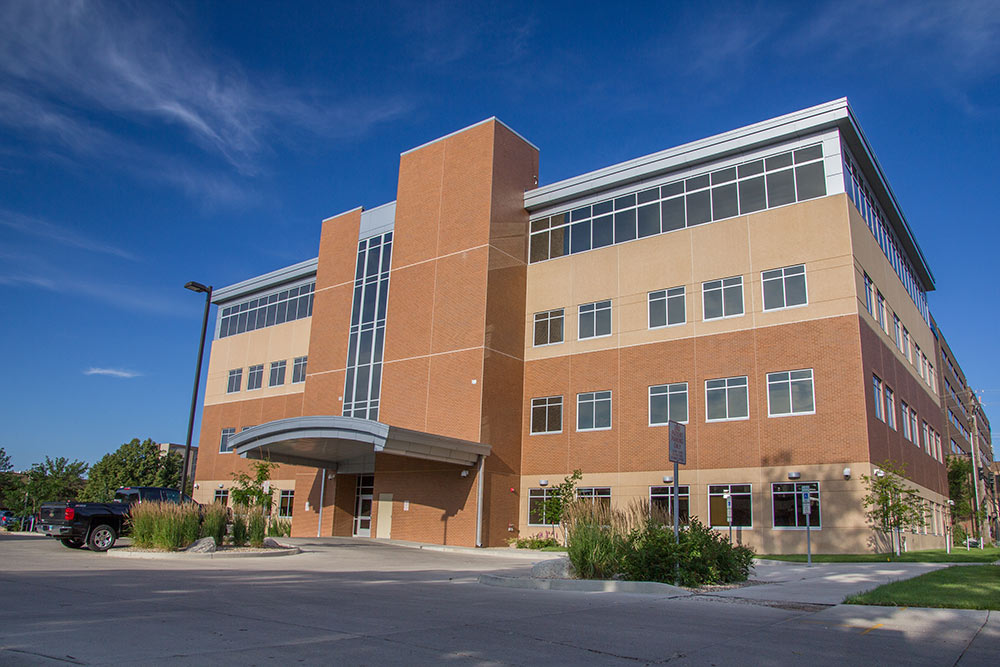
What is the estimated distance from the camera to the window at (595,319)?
32250 millimetres

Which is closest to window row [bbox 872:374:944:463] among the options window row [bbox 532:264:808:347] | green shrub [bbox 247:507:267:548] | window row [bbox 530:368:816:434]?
window row [bbox 530:368:816:434]

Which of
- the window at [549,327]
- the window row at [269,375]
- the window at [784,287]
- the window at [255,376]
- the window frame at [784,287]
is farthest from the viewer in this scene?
the window at [255,376]

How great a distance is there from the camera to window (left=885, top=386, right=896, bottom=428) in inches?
1165

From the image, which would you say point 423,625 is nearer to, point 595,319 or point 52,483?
point 595,319

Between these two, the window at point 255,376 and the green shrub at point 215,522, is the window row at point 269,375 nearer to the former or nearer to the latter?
the window at point 255,376

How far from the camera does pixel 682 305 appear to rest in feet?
98.7

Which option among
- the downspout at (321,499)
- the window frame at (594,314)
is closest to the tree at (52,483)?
the downspout at (321,499)

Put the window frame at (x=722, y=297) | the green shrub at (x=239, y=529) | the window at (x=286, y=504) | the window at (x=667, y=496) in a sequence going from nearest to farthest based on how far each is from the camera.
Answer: the green shrub at (x=239, y=529) < the window at (x=667, y=496) < the window frame at (x=722, y=297) < the window at (x=286, y=504)

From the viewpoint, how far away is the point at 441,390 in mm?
32844

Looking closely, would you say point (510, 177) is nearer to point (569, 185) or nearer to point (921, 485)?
point (569, 185)

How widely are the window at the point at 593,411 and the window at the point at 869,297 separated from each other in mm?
10518

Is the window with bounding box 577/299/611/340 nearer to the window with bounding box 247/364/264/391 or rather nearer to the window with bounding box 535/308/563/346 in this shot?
the window with bounding box 535/308/563/346

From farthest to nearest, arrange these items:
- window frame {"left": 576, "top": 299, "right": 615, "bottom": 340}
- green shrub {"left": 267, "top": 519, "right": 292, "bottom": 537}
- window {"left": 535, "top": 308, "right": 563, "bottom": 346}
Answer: green shrub {"left": 267, "top": 519, "right": 292, "bottom": 537} → window {"left": 535, "top": 308, "right": 563, "bottom": 346} → window frame {"left": 576, "top": 299, "right": 615, "bottom": 340}

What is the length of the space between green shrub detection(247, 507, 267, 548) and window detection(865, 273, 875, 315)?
22.5 metres
